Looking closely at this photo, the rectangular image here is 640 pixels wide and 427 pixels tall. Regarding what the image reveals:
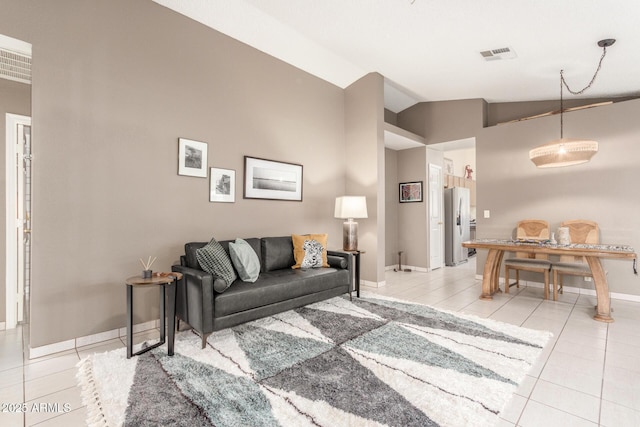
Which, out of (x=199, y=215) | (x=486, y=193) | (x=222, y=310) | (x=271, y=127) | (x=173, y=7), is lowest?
(x=222, y=310)

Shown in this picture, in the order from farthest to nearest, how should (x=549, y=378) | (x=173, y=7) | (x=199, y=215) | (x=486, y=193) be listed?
1. (x=486, y=193)
2. (x=199, y=215)
3. (x=173, y=7)
4. (x=549, y=378)

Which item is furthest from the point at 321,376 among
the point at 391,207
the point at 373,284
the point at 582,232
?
the point at 391,207

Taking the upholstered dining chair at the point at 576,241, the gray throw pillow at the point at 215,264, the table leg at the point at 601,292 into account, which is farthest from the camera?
the upholstered dining chair at the point at 576,241

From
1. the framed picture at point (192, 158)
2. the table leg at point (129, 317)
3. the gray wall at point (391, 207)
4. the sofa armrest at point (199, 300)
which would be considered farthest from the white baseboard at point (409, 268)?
the table leg at point (129, 317)

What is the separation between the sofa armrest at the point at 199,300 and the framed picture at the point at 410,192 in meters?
4.89

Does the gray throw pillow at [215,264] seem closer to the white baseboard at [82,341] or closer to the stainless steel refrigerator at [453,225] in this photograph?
the white baseboard at [82,341]

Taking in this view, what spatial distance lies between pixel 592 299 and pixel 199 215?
5.33 meters

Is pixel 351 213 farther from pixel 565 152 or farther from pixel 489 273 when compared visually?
pixel 565 152

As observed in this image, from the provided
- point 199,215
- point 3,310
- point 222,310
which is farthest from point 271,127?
point 3,310

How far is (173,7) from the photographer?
3.29 m

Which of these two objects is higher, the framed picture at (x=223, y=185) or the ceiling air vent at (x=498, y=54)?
the ceiling air vent at (x=498, y=54)

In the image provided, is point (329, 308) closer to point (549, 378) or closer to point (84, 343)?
point (549, 378)

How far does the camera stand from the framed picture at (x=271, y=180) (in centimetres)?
402

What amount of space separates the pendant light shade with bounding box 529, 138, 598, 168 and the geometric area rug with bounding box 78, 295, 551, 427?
6.38 ft
